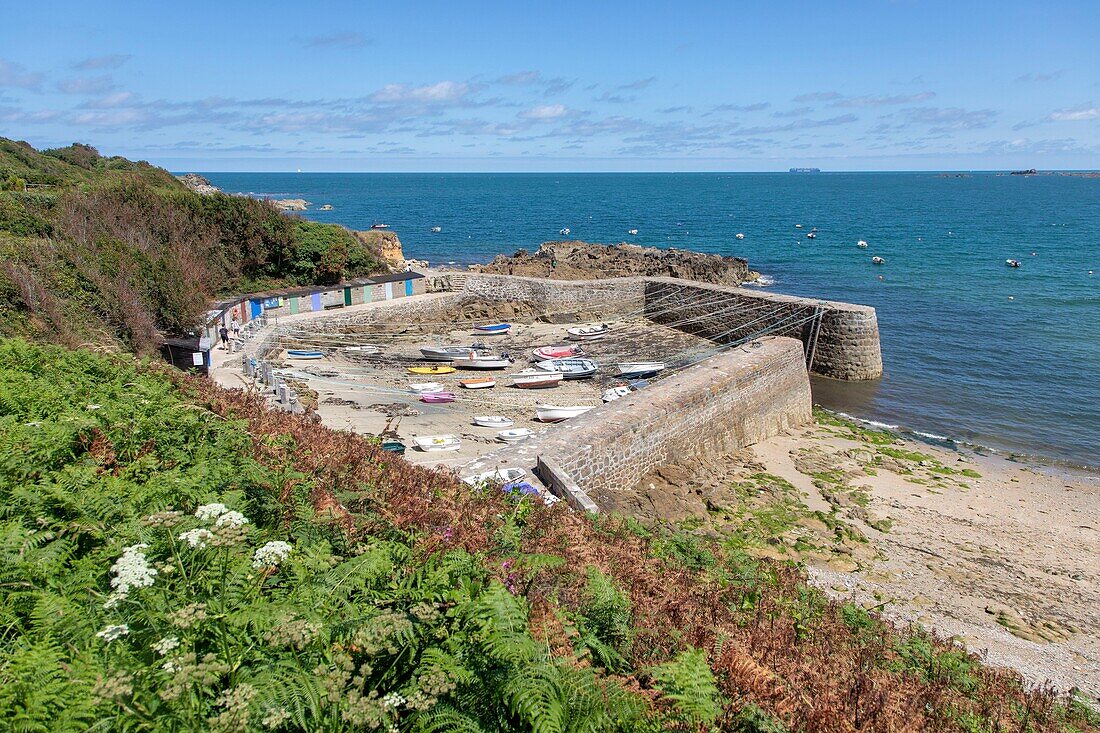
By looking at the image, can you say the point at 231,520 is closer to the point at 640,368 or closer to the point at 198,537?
the point at 198,537

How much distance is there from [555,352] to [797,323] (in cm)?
1019

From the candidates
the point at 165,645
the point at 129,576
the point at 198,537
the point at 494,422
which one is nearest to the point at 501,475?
the point at 494,422

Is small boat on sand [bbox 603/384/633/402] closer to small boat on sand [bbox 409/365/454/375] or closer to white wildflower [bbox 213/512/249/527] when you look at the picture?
small boat on sand [bbox 409/365/454/375]

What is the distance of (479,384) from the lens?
2216 centimetres

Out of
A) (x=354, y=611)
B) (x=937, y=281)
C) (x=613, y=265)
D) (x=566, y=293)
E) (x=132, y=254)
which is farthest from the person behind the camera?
(x=937, y=281)

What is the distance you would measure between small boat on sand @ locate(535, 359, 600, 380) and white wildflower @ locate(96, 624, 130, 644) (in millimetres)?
19862

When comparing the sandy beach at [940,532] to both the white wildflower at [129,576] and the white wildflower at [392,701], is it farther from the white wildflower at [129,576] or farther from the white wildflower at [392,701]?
the white wildflower at [129,576]

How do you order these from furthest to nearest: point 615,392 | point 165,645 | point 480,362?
point 480,362 → point 615,392 → point 165,645

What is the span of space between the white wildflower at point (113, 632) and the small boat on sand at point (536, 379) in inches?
745

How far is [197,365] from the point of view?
18.7 m

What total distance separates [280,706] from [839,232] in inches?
3370

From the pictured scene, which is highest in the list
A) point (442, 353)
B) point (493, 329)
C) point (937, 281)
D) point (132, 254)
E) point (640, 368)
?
point (132, 254)

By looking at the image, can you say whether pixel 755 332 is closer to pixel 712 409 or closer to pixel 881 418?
pixel 881 418

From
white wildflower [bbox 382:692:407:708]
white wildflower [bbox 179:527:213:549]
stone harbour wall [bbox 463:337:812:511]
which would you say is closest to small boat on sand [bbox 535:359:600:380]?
stone harbour wall [bbox 463:337:812:511]
